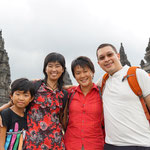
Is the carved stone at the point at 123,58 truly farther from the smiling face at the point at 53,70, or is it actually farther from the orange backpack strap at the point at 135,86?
the orange backpack strap at the point at 135,86

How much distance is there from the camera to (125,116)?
8.07 feet

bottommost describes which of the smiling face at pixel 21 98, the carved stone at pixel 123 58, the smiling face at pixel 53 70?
the smiling face at pixel 21 98

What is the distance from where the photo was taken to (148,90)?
2.41m

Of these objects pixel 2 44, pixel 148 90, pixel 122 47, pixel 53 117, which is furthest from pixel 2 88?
pixel 148 90

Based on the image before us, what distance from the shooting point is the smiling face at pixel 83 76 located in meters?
3.25

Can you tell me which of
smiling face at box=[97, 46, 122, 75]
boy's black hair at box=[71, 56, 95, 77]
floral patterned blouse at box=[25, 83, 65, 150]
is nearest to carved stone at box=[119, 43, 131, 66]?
boy's black hair at box=[71, 56, 95, 77]

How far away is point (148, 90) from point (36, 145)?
2.17 m

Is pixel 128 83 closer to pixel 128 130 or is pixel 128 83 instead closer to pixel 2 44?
pixel 128 130

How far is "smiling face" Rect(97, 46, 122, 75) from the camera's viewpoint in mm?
2930

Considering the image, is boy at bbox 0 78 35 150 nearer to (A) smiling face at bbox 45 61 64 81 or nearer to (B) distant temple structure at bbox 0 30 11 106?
(A) smiling face at bbox 45 61 64 81

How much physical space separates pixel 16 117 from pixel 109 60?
6.97ft

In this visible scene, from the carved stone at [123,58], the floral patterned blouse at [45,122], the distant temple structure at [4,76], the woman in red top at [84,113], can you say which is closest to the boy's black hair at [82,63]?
the woman in red top at [84,113]

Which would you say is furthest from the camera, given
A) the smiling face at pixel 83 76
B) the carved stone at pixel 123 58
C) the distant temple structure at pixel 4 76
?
the distant temple structure at pixel 4 76

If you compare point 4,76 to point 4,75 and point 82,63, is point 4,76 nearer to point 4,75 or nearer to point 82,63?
point 4,75
